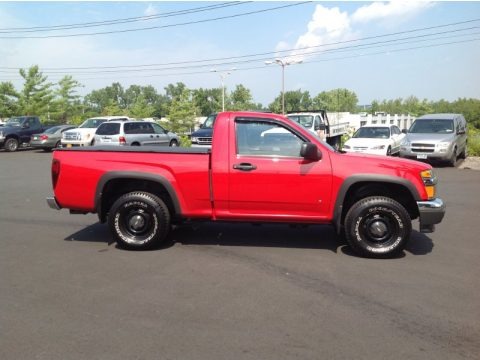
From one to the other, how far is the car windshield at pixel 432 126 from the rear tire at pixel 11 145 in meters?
21.1

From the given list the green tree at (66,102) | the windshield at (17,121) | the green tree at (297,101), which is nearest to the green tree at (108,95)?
the green tree at (297,101)

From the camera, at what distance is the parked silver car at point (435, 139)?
50.3 ft

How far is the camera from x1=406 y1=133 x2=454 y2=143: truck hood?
A: 50.9 ft

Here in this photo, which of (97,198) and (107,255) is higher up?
(97,198)

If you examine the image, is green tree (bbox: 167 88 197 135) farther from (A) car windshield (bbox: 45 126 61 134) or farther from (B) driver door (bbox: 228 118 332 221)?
(B) driver door (bbox: 228 118 332 221)

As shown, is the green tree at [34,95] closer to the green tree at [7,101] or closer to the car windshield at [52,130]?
the green tree at [7,101]

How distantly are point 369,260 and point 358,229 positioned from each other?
1.32ft

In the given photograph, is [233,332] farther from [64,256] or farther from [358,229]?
[64,256]

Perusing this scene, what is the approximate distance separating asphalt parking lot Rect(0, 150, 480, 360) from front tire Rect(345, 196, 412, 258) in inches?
7.1

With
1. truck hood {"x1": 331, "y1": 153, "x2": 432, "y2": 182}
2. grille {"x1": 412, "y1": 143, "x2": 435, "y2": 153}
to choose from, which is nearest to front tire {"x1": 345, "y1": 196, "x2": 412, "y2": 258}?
truck hood {"x1": 331, "y1": 153, "x2": 432, "y2": 182}

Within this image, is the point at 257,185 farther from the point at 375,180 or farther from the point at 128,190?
the point at 128,190

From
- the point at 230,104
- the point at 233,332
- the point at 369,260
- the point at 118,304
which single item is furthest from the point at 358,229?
Result: the point at 230,104

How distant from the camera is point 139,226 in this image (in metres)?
5.82

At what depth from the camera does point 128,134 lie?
19.0m
